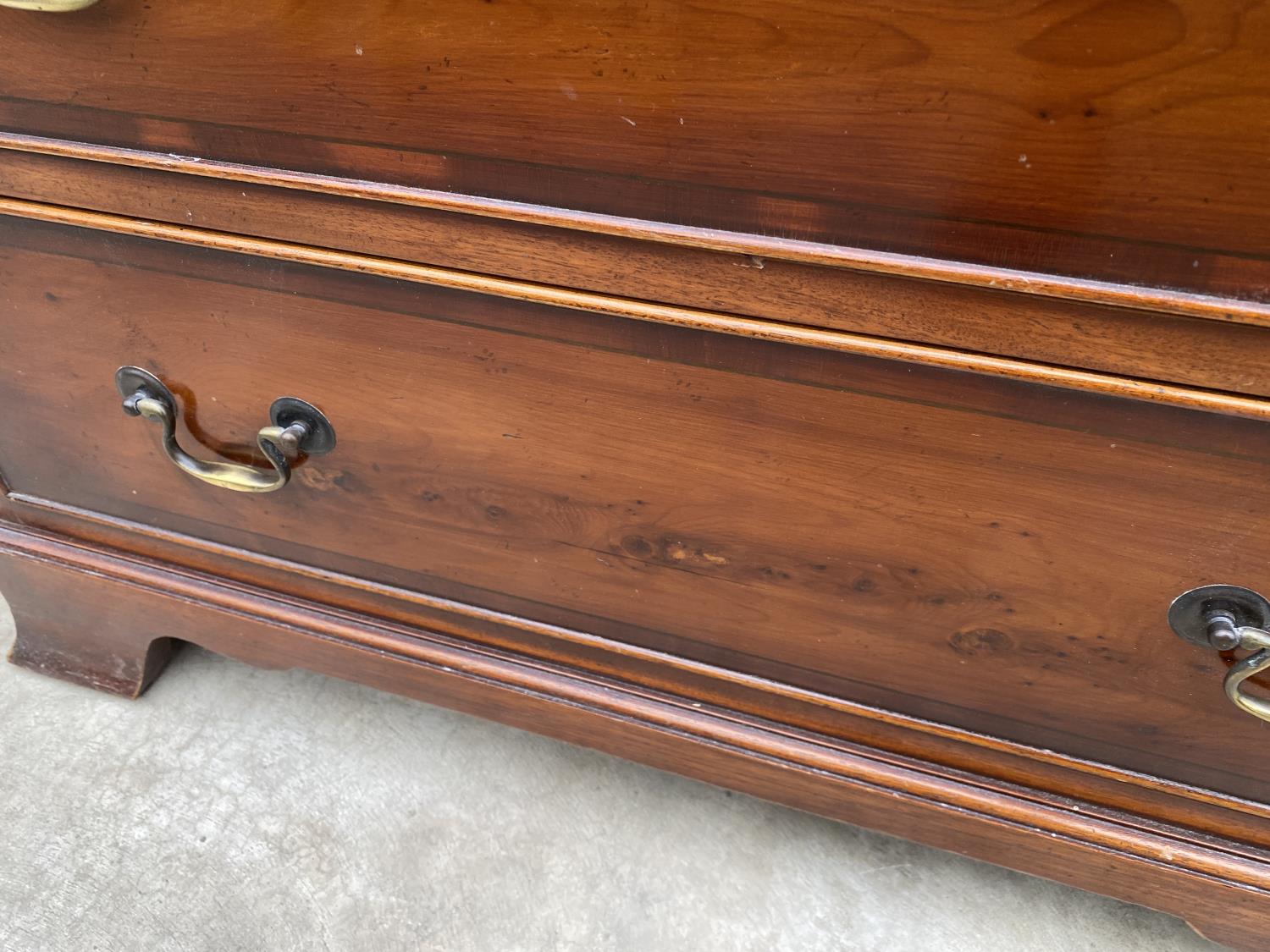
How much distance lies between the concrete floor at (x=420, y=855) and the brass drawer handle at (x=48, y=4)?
595 mm

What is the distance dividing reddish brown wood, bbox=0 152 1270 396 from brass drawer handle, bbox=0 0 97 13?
10cm

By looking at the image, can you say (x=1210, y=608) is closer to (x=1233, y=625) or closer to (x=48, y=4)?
(x=1233, y=625)

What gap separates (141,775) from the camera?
0.78m

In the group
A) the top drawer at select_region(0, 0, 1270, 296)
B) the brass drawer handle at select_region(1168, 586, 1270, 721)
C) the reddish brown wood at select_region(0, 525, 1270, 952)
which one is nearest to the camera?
the top drawer at select_region(0, 0, 1270, 296)

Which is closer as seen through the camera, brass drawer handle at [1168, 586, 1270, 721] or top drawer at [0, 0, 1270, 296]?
top drawer at [0, 0, 1270, 296]

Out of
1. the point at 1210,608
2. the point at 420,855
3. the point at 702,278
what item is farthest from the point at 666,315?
the point at 420,855

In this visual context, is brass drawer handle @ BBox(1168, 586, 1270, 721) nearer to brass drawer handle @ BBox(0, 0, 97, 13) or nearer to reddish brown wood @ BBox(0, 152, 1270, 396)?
reddish brown wood @ BBox(0, 152, 1270, 396)

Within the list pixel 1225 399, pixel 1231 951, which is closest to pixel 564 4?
pixel 1225 399

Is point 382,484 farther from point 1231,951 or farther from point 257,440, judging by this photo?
point 1231,951

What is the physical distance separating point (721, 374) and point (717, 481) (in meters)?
0.07

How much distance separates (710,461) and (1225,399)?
257mm

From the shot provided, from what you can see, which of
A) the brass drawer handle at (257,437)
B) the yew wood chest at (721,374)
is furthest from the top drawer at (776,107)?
the brass drawer handle at (257,437)

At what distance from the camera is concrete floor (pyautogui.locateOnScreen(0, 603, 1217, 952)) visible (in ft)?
2.25

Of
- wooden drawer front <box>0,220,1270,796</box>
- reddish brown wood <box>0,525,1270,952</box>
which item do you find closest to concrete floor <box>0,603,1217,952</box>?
reddish brown wood <box>0,525,1270,952</box>
